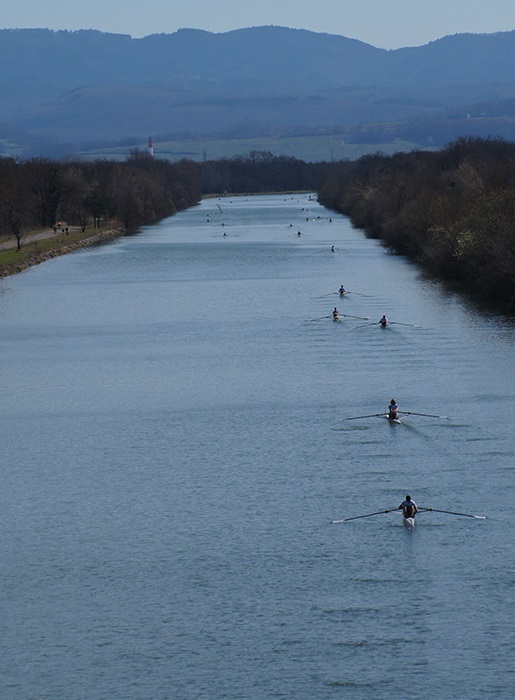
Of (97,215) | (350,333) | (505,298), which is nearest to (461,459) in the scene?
(350,333)

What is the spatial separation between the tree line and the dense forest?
75.0 feet

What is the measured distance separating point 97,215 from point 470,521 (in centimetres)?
9568

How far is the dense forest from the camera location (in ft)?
192

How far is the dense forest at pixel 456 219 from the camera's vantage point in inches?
2301

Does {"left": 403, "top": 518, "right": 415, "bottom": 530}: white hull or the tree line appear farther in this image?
the tree line

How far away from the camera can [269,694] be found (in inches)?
801

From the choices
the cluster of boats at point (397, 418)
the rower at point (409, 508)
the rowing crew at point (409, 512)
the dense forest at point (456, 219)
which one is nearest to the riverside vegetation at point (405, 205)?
the dense forest at point (456, 219)

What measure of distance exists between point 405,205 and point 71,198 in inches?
1499

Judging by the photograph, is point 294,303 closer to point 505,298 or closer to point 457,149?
point 505,298

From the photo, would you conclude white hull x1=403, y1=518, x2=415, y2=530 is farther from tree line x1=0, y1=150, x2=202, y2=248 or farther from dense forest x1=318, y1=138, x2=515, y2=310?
tree line x1=0, y1=150, x2=202, y2=248

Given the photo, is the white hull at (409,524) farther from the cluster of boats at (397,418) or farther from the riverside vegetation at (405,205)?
the riverside vegetation at (405,205)

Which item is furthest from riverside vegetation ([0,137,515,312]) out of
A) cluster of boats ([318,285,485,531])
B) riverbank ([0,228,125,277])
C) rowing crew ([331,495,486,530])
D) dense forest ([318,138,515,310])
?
rowing crew ([331,495,486,530])

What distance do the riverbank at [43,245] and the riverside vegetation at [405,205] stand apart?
0.70 m

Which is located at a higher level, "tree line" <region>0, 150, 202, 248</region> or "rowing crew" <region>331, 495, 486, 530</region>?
"tree line" <region>0, 150, 202, 248</region>
